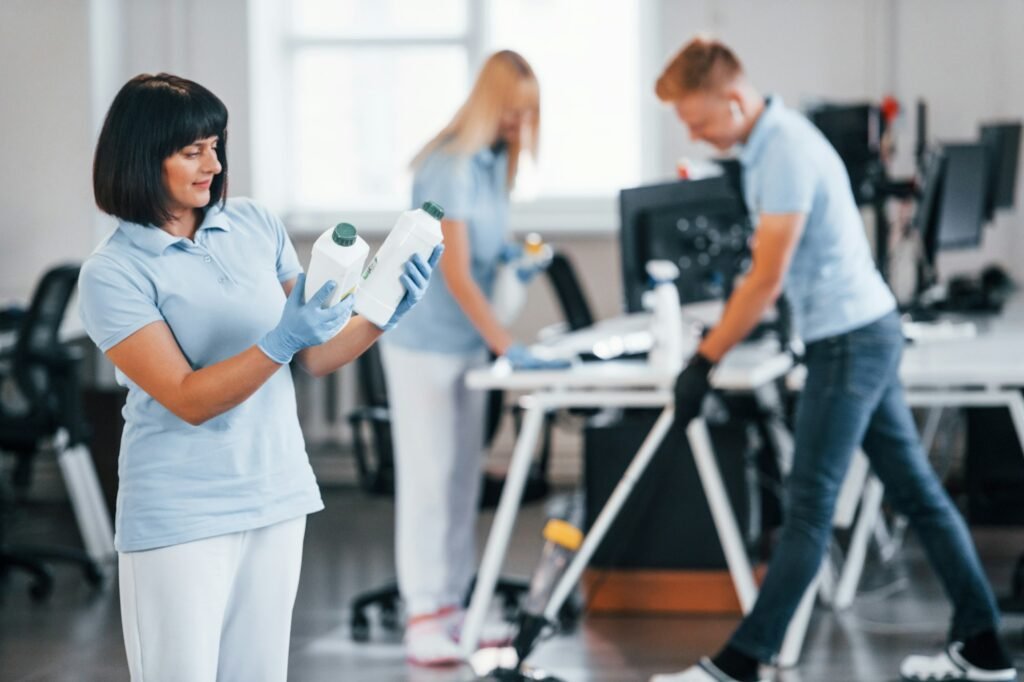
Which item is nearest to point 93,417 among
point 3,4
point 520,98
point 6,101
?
point 6,101

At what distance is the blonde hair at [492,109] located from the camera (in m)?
3.35

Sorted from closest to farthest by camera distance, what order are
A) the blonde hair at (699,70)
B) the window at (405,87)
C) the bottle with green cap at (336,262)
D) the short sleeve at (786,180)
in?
the bottle with green cap at (336,262) < the short sleeve at (786,180) < the blonde hair at (699,70) < the window at (405,87)

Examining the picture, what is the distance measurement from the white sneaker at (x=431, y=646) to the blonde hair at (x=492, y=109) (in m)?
1.12

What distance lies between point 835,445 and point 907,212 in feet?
8.79

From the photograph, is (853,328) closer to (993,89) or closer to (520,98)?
(520,98)

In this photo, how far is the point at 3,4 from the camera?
5.68m

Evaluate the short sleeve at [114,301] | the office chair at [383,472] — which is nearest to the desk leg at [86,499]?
the office chair at [383,472]

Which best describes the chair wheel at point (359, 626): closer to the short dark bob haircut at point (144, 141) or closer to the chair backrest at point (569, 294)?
the chair backrest at point (569, 294)

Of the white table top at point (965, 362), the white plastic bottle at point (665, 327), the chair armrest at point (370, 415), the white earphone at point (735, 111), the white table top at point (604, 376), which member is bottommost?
the chair armrest at point (370, 415)

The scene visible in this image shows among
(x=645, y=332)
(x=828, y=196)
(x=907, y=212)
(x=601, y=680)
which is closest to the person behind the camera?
(x=828, y=196)

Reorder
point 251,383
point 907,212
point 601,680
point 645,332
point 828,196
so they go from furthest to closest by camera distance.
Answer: point 907,212, point 645,332, point 601,680, point 828,196, point 251,383

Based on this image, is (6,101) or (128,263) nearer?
(128,263)

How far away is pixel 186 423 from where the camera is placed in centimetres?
185

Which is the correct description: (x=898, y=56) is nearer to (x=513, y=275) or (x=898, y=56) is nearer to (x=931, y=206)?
(x=931, y=206)
